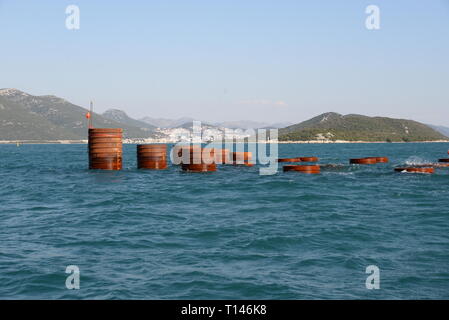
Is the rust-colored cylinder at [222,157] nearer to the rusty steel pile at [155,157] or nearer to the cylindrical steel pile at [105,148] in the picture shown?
the rusty steel pile at [155,157]

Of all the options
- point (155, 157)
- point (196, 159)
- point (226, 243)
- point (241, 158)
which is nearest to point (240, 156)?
point (241, 158)

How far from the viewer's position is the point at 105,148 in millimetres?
33844

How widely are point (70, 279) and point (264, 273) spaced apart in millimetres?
3819

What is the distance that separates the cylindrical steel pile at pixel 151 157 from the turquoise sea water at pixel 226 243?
13.2 metres

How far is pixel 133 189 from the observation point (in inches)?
972

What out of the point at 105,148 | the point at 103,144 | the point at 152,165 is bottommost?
the point at 152,165

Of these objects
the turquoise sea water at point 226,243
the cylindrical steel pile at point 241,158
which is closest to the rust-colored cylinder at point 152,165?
the cylindrical steel pile at point 241,158

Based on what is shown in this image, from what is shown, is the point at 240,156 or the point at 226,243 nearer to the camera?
the point at 226,243

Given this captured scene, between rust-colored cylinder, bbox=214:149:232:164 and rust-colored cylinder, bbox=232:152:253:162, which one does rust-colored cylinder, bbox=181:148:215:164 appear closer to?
rust-colored cylinder, bbox=214:149:232:164

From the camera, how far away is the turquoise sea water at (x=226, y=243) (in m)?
8.82

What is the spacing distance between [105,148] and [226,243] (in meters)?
23.4

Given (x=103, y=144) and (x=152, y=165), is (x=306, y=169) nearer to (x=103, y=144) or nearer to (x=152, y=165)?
(x=152, y=165)

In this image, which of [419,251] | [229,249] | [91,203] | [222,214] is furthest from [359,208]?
[91,203]

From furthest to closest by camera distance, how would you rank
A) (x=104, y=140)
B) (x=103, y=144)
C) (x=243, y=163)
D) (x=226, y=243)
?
(x=243, y=163) < (x=103, y=144) < (x=104, y=140) < (x=226, y=243)
